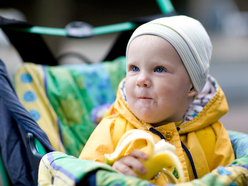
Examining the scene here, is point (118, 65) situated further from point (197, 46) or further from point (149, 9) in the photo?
point (149, 9)

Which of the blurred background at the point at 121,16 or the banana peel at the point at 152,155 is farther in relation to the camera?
the blurred background at the point at 121,16

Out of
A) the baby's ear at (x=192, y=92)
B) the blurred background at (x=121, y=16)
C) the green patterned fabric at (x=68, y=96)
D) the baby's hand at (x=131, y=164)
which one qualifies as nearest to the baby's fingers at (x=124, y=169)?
the baby's hand at (x=131, y=164)

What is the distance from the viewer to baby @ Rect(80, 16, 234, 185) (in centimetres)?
79

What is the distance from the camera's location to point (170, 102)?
31.8 inches

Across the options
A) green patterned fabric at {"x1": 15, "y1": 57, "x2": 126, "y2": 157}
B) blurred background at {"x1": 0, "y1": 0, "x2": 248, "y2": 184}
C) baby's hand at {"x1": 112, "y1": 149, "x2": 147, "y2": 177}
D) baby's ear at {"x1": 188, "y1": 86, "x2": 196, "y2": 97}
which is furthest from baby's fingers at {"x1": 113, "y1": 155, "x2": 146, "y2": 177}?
blurred background at {"x1": 0, "y1": 0, "x2": 248, "y2": 184}

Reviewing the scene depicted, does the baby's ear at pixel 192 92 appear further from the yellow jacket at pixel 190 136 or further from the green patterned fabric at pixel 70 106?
the green patterned fabric at pixel 70 106

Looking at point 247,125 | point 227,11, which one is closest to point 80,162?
point 247,125

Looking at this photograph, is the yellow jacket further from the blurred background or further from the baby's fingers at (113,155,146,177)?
the blurred background

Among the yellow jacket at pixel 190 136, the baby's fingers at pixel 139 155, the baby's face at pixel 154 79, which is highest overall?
the baby's face at pixel 154 79

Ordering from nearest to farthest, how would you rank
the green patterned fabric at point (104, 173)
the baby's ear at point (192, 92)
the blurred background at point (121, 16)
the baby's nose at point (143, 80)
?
the green patterned fabric at point (104, 173)
the baby's nose at point (143, 80)
the baby's ear at point (192, 92)
the blurred background at point (121, 16)

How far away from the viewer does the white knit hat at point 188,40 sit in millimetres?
808

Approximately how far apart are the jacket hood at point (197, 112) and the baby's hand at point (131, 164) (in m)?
0.22

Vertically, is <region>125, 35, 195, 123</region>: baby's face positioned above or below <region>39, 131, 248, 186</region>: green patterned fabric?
above

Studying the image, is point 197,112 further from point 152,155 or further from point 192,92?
point 152,155
